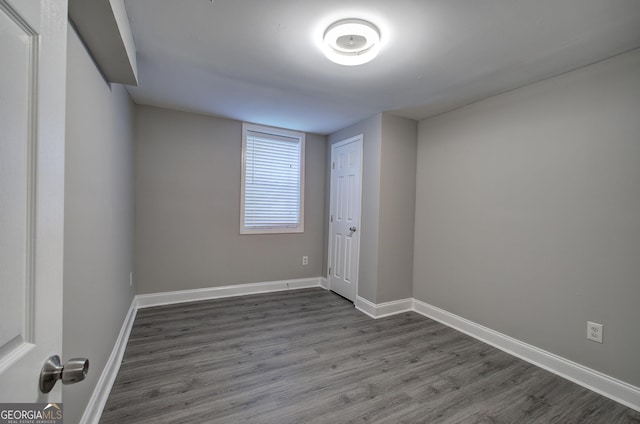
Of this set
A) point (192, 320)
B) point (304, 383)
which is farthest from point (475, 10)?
point (192, 320)

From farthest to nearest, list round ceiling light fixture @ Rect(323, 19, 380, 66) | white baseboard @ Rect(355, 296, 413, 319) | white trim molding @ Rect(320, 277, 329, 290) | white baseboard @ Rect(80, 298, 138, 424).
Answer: white trim molding @ Rect(320, 277, 329, 290), white baseboard @ Rect(355, 296, 413, 319), round ceiling light fixture @ Rect(323, 19, 380, 66), white baseboard @ Rect(80, 298, 138, 424)

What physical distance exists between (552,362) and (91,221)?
3.44 meters

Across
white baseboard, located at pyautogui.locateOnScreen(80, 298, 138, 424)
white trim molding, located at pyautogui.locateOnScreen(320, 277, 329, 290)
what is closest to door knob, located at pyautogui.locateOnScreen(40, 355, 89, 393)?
white baseboard, located at pyautogui.locateOnScreen(80, 298, 138, 424)

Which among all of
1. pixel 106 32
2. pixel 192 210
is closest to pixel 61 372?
pixel 106 32

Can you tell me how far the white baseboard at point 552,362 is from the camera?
1.82 meters

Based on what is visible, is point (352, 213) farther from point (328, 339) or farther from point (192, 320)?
point (192, 320)

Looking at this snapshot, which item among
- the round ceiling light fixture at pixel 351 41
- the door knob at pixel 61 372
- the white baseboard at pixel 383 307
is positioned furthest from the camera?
the white baseboard at pixel 383 307

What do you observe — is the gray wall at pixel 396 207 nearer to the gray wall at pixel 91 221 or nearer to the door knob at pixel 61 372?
the gray wall at pixel 91 221

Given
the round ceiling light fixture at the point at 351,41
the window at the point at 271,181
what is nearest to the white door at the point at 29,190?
the round ceiling light fixture at the point at 351,41

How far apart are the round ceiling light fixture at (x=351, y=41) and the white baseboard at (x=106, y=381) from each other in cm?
255

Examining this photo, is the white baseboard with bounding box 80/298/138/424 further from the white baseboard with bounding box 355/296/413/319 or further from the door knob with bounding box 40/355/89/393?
the white baseboard with bounding box 355/296/413/319

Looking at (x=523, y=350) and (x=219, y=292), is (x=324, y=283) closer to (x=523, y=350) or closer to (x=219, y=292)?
(x=219, y=292)

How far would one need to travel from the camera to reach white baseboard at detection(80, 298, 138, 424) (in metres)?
1.49

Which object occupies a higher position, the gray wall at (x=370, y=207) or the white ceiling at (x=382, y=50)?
the white ceiling at (x=382, y=50)
